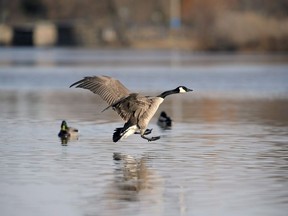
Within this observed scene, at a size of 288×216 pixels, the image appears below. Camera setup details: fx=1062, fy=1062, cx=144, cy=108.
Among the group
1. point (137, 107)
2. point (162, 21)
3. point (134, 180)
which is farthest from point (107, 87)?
point (162, 21)

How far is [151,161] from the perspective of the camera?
43.7ft

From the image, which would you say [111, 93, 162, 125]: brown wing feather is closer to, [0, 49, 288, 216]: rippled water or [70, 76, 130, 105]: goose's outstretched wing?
[70, 76, 130, 105]: goose's outstretched wing

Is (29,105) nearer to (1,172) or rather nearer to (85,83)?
(85,83)

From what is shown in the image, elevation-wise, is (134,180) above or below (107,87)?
below

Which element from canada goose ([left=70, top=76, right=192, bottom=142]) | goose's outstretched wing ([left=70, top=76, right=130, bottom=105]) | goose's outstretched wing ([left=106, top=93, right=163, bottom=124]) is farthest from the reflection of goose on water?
goose's outstretched wing ([left=70, top=76, right=130, bottom=105])

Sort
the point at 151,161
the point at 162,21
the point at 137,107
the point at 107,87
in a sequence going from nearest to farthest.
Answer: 1. the point at 151,161
2. the point at 137,107
3. the point at 107,87
4. the point at 162,21

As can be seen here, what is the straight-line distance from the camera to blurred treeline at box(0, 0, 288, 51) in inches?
2530

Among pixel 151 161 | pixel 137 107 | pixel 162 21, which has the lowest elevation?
pixel 151 161

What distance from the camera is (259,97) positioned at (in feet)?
86.3

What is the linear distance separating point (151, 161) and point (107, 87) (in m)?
1.75

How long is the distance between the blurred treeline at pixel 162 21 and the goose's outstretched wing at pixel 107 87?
48.8 m

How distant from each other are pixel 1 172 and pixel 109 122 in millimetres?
7006

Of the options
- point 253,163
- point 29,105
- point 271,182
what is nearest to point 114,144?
point 253,163

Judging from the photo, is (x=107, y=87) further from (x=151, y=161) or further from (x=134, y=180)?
(x=134, y=180)
